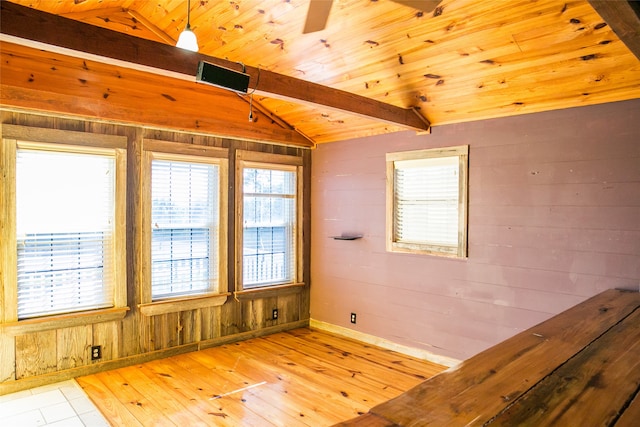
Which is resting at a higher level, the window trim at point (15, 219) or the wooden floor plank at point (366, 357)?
the window trim at point (15, 219)

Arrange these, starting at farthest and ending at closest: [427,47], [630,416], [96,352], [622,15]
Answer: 1. [96,352]
2. [427,47]
3. [622,15]
4. [630,416]

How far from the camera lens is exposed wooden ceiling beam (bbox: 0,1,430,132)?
207cm

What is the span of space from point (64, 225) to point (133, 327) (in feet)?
3.79

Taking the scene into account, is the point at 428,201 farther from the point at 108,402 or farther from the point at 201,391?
the point at 108,402

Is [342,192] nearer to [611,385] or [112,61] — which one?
[112,61]

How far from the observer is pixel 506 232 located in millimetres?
3725

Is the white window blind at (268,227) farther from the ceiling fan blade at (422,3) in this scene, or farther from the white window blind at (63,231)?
the ceiling fan blade at (422,3)

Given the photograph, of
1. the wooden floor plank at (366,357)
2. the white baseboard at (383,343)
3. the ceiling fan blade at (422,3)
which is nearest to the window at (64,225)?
the wooden floor plank at (366,357)

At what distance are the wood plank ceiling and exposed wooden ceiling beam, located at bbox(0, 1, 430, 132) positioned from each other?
22cm

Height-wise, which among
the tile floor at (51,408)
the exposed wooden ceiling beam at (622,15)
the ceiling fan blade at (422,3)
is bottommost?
the tile floor at (51,408)

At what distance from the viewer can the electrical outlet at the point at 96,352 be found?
3.88 metres

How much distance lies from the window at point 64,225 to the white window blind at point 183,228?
1.16ft

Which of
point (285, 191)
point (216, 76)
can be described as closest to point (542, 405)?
point (216, 76)

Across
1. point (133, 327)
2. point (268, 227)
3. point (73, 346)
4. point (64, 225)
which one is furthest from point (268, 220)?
point (73, 346)
